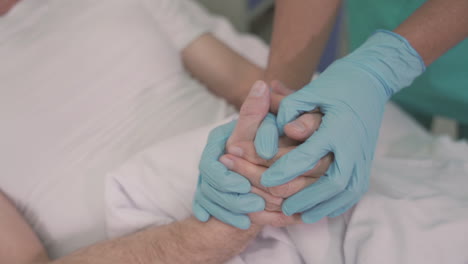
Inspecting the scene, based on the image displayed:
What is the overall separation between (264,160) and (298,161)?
0.08 meters

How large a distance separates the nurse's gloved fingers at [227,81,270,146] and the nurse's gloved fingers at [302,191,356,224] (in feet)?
0.60

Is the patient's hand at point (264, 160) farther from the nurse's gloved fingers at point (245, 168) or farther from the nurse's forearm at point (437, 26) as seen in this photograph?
the nurse's forearm at point (437, 26)

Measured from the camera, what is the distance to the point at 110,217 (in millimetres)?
813

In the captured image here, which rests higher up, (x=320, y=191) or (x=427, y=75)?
(x=320, y=191)

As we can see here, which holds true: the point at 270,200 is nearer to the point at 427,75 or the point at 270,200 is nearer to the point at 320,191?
the point at 320,191

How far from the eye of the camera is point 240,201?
2.32ft

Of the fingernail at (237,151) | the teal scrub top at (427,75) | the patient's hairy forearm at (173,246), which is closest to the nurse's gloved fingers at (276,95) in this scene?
the fingernail at (237,151)

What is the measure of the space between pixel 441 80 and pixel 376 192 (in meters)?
0.54

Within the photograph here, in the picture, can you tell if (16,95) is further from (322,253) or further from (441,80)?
(441,80)

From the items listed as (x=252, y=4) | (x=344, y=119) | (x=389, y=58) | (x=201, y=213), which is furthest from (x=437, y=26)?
(x=252, y=4)

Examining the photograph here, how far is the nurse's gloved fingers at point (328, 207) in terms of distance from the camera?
71 centimetres

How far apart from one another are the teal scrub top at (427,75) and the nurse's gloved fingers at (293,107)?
0.62 meters

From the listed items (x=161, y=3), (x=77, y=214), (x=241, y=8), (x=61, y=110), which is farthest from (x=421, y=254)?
(x=241, y=8)

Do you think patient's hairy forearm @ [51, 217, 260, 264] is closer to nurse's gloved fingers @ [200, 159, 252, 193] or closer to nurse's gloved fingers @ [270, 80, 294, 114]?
nurse's gloved fingers @ [200, 159, 252, 193]
